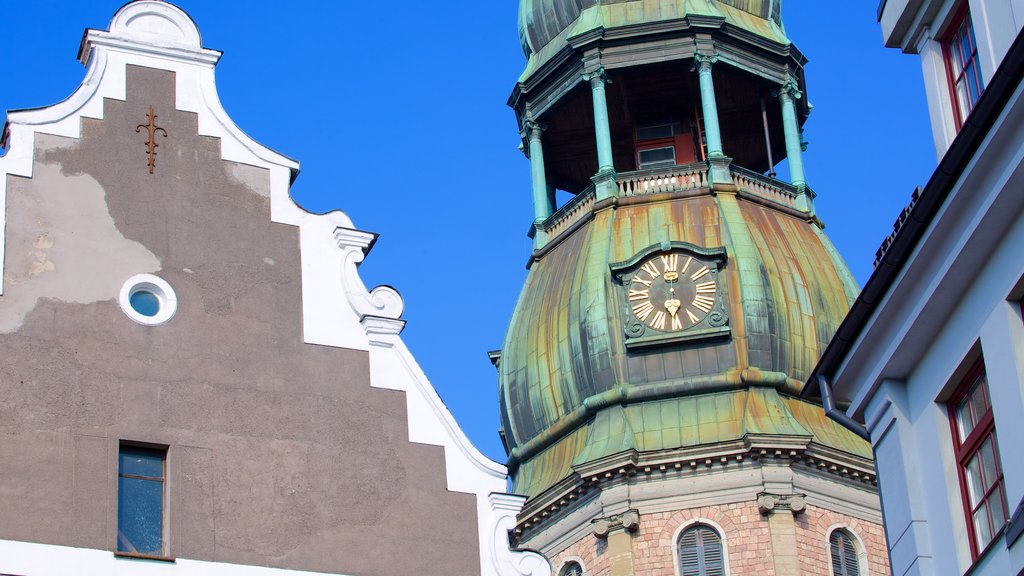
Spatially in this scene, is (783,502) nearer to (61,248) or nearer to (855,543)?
(855,543)

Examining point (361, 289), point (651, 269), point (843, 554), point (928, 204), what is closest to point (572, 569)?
point (843, 554)

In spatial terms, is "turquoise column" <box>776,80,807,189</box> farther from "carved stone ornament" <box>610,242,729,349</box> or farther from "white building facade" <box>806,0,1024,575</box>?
"white building facade" <box>806,0,1024,575</box>

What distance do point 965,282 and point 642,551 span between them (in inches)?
1077

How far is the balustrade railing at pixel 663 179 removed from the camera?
162 ft

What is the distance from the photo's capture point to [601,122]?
1953 inches

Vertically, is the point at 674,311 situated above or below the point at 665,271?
below

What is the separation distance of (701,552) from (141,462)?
27.2 metres

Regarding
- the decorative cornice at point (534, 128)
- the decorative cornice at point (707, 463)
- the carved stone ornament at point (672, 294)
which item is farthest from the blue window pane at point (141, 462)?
the decorative cornice at point (534, 128)

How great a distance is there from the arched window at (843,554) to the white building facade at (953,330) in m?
24.9

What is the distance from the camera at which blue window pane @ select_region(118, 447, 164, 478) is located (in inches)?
738

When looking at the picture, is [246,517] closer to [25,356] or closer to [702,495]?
[25,356]

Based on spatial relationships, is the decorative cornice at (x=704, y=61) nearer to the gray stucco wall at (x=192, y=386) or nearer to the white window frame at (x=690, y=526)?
the white window frame at (x=690, y=526)

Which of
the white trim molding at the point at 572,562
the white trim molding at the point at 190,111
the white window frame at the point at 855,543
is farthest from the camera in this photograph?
the white trim molding at the point at 572,562

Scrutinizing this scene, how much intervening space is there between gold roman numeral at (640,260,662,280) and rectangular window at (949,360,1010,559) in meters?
28.8
